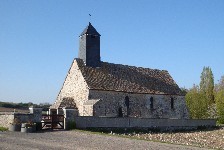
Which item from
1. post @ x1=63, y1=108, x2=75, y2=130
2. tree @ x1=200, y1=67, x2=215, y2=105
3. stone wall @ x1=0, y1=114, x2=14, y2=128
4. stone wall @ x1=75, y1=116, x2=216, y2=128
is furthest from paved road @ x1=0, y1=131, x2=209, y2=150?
tree @ x1=200, y1=67, x2=215, y2=105

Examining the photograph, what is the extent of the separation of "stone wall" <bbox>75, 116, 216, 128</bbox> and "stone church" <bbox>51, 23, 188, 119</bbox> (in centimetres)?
448

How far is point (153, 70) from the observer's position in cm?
4625

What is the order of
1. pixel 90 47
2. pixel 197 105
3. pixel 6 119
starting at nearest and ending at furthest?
pixel 6 119
pixel 90 47
pixel 197 105

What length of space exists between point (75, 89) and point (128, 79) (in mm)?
6989

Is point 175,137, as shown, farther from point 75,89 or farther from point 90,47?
point 90,47

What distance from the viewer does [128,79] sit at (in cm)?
4025

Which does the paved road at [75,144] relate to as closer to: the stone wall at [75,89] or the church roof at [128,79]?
the stone wall at [75,89]

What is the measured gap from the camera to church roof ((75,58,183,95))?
37.0 metres

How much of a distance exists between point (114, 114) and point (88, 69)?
6.17m

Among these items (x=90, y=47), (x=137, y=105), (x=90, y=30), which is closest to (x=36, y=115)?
(x=90, y=47)

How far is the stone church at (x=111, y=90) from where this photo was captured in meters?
35.9

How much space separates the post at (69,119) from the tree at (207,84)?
3711 cm

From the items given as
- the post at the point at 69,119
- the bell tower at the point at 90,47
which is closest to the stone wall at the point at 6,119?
the post at the point at 69,119

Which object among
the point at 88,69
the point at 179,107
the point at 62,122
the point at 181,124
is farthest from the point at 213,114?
the point at 62,122
